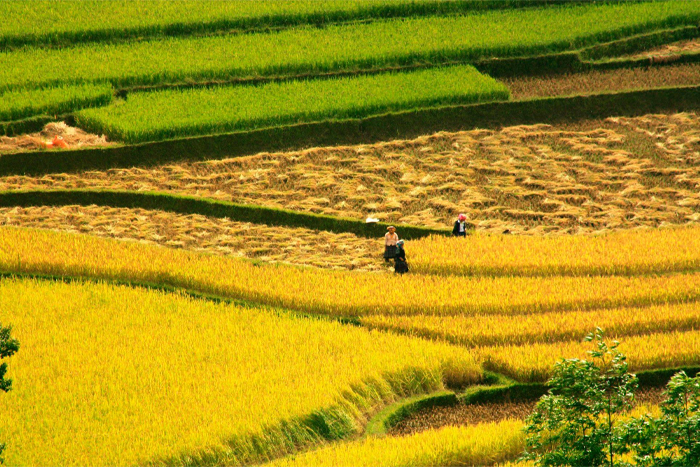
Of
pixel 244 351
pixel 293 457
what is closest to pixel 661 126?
pixel 244 351

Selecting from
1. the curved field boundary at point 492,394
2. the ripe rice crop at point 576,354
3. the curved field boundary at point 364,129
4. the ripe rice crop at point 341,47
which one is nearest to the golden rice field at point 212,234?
the curved field boundary at point 364,129

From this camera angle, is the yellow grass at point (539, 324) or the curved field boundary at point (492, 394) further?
the yellow grass at point (539, 324)

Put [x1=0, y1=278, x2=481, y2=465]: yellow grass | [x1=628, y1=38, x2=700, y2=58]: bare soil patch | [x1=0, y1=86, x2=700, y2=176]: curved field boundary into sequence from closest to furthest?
[x1=0, y1=278, x2=481, y2=465]: yellow grass < [x1=0, y1=86, x2=700, y2=176]: curved field boundary < [x1=628, y1=38, x2=700, y2=58]: bare soil patch

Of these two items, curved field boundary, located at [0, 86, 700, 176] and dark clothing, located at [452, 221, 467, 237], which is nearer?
dark clothing, located at [452, 221, 467, 237]

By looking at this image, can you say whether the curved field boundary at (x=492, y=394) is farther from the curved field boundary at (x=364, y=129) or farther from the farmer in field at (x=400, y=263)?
the curved field boundary at (x=364, y=129)

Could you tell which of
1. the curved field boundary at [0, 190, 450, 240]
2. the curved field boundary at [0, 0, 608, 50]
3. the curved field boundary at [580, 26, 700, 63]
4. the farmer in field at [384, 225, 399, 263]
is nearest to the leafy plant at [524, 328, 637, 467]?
the farmer in field at [384, 225, 399, 263]

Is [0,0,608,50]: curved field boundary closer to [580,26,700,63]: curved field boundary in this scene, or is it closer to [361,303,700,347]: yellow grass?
[580,26,700,63]: curved field boundary

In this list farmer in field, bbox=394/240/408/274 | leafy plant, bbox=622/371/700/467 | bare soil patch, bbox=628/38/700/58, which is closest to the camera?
leafy plant, bbox=622/371/700/467
